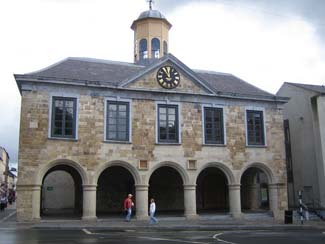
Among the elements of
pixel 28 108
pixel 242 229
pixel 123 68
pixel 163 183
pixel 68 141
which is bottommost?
pixel 242 229

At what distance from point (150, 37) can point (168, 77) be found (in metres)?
8.05

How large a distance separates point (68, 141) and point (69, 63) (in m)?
5.51

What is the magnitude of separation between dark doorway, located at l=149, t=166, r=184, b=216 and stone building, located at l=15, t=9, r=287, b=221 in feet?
0.23

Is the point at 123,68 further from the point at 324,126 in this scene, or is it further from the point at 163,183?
the point at 324,126

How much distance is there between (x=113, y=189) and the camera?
2822 cm

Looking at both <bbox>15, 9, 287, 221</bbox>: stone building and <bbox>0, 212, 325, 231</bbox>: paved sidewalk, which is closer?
<bbox>0, 212, 325, 231</bbox>: paved sidewalk

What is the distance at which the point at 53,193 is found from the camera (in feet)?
111

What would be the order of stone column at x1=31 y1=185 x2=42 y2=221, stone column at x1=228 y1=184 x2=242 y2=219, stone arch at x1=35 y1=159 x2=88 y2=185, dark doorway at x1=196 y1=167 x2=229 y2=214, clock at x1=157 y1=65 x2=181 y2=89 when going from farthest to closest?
dark doorway at x1=196 y1=167 x2=229 y2=214 → stone column at x1=228 y1=184 x2=242 y2=219 → clock at x1=157 y1=65 x2=181 y2=89 → stone arch at x1=35 y1=159 x2=88 y2=185 → stone column at x1=31 y1=185 x2=42 y2=221

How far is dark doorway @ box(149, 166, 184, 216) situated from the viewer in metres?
28.8

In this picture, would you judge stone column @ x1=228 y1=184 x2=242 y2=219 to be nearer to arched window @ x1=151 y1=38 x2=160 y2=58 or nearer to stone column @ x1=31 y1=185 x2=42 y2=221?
stone column @ x1=31 y1=185 x2=42 y2=221

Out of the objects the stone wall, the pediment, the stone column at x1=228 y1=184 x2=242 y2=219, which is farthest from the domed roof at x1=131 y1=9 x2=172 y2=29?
the stone column at x1=228 y1=184 x2=242 y2=219

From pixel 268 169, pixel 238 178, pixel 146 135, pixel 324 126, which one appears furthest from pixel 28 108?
pixel 324 126

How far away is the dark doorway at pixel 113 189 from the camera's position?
27.9m

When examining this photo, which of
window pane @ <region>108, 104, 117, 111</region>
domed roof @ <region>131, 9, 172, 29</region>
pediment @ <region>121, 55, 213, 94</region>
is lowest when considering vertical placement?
window pane @ <region>108, 104, 117, 111</region>
